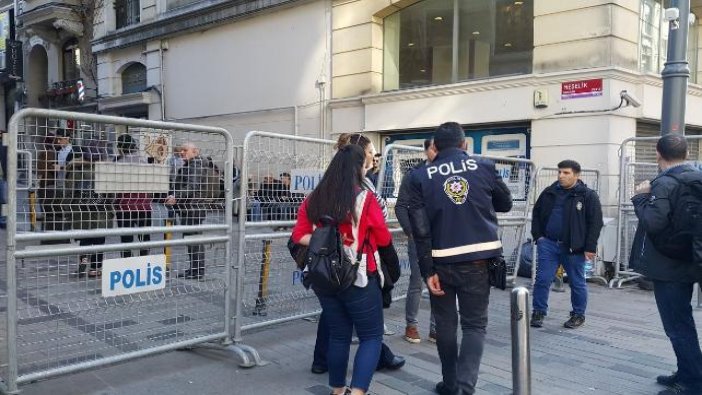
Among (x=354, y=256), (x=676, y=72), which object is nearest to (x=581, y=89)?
(x=676, y=72)

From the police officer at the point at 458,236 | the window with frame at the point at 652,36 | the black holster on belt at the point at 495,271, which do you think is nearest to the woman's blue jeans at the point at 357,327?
the police officer at the point at 458,236

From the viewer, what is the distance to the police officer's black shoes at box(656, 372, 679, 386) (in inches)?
177

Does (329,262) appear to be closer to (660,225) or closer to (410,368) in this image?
(410,368)

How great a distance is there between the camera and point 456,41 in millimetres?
12617

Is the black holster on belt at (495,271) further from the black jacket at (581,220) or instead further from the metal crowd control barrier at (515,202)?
the metal crowd control barrier at (515,202)

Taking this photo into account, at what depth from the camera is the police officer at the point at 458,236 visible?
3904mm

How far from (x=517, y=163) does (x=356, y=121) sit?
6.28 metres

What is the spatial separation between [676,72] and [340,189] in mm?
5844

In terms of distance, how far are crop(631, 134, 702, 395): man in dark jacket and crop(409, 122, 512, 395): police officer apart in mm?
1068

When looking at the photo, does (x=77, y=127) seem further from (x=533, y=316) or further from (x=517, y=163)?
(x=517, y=163)

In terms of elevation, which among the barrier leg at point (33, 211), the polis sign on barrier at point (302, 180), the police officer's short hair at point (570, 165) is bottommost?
the barrier leg at point (33, 211)

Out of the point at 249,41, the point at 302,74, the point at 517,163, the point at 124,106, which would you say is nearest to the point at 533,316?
the point at 517,163

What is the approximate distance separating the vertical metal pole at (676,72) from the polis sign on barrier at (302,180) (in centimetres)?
491

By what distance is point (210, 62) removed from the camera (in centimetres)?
1677
